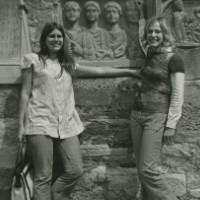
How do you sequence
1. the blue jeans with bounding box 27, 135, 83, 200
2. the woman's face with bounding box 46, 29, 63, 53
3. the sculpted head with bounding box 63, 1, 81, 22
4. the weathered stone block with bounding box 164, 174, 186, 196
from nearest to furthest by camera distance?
the blue jeans with bounding box 27, 135, 83, 200 → the woman's face with bounding box 46, 29, 63, 53 → the weathered stone block with bounding box 164, 174, 186, 196 → the sculpted head with bounding box 63, 1, 81, 22

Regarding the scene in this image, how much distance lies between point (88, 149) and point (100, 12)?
1478 millimetres

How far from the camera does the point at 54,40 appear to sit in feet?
10.6

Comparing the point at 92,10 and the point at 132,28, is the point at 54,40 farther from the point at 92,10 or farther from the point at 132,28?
the point at 132,28

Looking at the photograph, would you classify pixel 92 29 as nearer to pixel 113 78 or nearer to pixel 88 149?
pixel 113 78

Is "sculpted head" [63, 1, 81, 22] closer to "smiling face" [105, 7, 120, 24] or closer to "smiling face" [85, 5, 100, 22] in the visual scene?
"smiling face" [85, 5, 100, 22]

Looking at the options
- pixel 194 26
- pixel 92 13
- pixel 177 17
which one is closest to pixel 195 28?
pixel 194 26

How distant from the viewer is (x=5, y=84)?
365 cm

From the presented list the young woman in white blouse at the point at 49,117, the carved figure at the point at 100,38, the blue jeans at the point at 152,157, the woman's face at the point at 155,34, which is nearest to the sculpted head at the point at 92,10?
the carved figure at the point at 100,38

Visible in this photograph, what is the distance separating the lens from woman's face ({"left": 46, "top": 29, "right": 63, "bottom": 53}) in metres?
3.24

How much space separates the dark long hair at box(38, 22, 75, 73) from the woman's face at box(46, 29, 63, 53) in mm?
29

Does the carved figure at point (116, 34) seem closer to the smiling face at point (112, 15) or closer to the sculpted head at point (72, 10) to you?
the smiling face at point (112, 15)

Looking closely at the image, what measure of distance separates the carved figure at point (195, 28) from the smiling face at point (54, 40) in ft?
4.49

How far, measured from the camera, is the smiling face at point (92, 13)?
12.3 ft

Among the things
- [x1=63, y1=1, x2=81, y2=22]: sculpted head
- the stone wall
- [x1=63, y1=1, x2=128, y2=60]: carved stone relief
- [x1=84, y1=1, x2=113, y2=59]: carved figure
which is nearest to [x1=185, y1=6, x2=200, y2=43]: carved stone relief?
the stone wall
